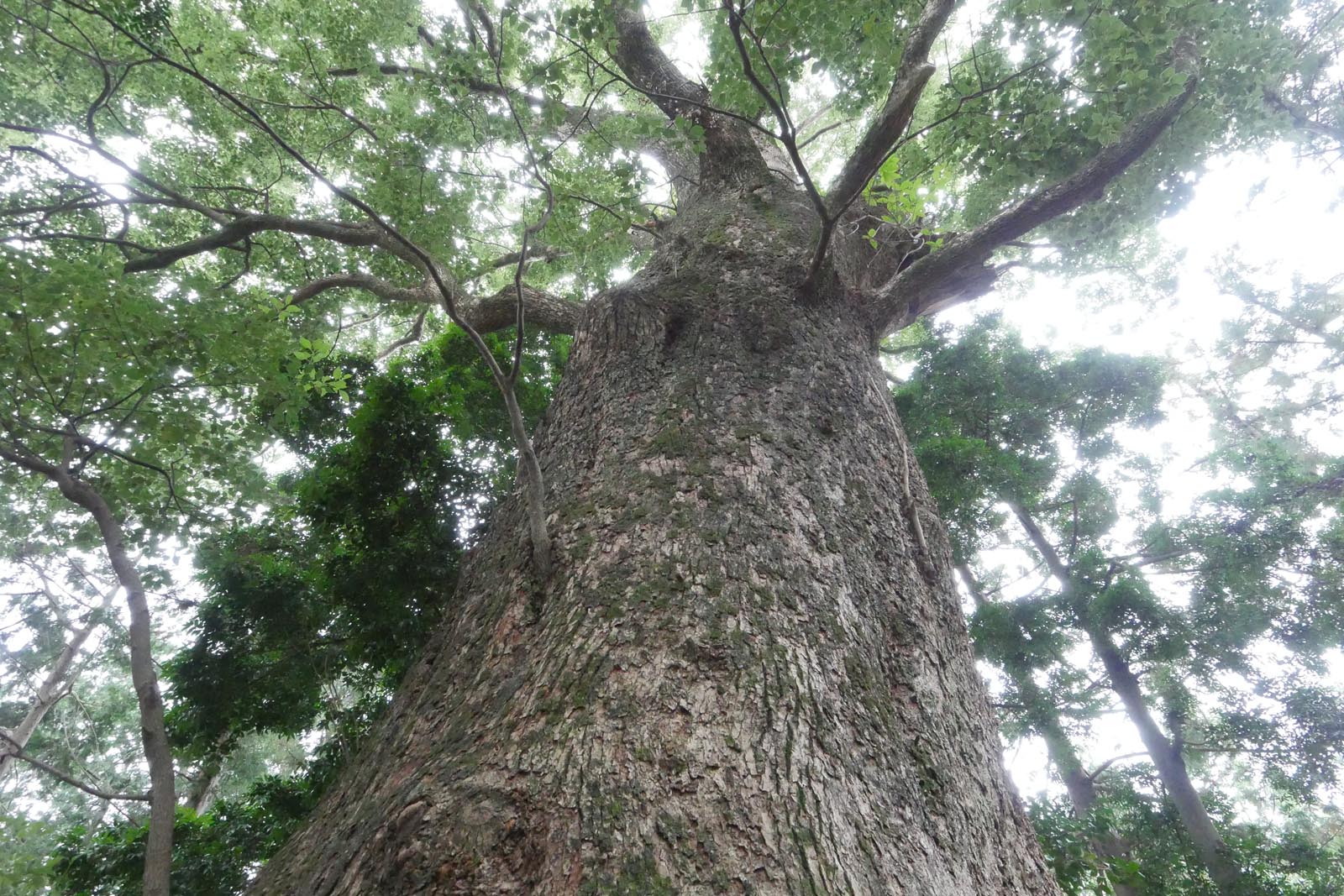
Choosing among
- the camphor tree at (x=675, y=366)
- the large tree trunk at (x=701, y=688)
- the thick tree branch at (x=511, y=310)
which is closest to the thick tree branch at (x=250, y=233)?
the camphor tree at (x=675, y=366)

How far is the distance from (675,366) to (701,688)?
135 cm

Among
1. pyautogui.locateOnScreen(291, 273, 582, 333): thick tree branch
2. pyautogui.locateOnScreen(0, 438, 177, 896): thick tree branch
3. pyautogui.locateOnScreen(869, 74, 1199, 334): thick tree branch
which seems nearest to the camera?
pyautogui.locateOnScreen(0, 438, 177, 896): thick tree branch

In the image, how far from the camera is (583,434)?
87.9 inches

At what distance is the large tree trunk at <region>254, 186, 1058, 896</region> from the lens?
42.4 inches

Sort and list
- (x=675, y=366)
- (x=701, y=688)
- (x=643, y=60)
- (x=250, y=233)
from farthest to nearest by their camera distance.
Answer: (x=643, y=60) → (x=250, y=233) → (x=675, y=366) → (x=701, y=688)

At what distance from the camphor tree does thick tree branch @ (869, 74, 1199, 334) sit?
0.02 metres

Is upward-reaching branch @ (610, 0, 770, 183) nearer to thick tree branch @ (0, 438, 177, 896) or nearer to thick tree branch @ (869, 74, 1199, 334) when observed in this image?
thick tree branch @ (869, 74, 1199, 334)

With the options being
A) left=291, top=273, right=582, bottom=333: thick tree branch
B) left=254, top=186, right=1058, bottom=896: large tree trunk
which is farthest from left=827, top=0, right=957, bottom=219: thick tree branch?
left=291, top=273, right=582, bottom=333: thick tree branch

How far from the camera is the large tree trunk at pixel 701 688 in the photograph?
3.53 feet

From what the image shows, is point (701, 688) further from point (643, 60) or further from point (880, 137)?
point (643, 60)

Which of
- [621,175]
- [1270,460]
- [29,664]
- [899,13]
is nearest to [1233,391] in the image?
[1270,460]

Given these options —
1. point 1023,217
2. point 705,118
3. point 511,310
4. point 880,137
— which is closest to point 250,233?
point 511,310

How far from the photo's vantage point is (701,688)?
1.30 meters

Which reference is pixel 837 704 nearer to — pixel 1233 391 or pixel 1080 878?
pixel 1080 878
